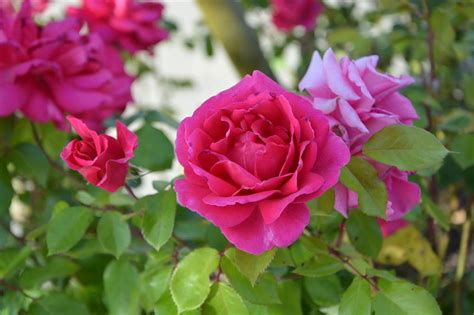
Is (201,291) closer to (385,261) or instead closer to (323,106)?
(323,106)

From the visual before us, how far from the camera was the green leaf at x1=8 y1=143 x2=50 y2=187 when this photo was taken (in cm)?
82

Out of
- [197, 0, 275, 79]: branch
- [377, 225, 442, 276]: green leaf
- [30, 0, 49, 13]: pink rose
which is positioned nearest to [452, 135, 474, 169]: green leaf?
[377, 225, 442, 276]: green leaf

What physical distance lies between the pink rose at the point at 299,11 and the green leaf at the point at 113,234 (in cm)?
91

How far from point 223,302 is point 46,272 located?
0.88 ft

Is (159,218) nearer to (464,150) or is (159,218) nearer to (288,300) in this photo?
Answer: (288,300)

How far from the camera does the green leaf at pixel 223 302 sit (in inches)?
22.4

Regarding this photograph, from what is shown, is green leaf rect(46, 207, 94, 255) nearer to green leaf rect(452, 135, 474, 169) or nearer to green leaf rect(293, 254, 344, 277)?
→ green leaf rect(293, 254, 344, 277)

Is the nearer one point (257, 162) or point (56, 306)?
point (257, 162)

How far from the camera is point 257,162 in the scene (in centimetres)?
50

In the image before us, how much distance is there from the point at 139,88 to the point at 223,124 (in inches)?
75.3

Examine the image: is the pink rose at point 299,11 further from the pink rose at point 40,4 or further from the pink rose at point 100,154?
the pink rose at point 100,154

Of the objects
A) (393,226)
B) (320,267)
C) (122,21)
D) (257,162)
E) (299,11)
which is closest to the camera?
(257,162)

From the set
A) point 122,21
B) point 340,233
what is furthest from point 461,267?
point 122,21

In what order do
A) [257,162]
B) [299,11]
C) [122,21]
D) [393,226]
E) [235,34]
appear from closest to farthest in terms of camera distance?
[257,162]
[393,226]
[122,21]
[235,34]
[299,11]
